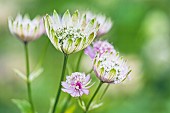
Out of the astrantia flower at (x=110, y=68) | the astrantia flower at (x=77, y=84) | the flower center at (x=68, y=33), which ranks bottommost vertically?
the astrantia flower at (x=77, y=84)

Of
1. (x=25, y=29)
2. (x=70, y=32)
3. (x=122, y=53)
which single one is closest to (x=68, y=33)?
(x=70, y=32)

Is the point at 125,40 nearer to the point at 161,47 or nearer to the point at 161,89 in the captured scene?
the point at 161,47

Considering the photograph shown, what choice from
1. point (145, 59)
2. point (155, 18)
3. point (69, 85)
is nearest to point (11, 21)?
point (69, 85)

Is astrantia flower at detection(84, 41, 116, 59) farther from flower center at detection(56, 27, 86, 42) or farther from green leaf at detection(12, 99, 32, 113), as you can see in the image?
green leaf at detection(12, 99, 32, 113)

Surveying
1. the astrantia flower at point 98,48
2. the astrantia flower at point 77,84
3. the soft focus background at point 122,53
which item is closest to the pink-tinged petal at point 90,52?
the astrantia flower at point 98,48

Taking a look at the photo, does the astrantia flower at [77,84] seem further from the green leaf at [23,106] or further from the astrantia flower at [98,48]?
the green leaf at [23,106]
